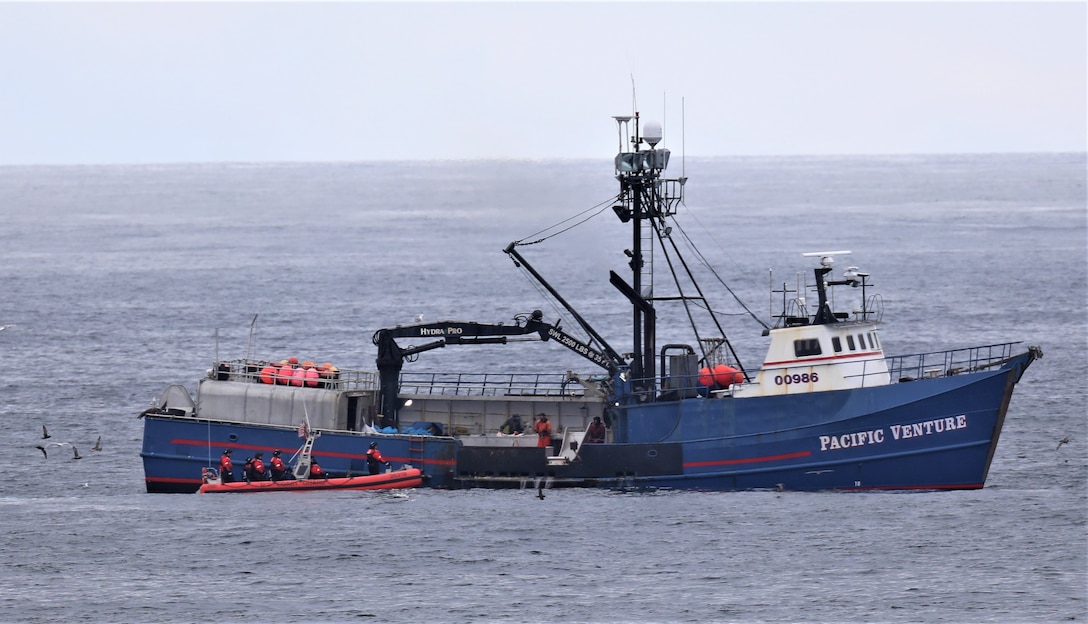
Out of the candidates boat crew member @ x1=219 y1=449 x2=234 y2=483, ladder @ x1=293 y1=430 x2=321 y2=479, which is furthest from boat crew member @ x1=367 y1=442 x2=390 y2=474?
boat crew member @ x1=219 y1=449 x2=234 y2=483

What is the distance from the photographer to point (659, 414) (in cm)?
4125

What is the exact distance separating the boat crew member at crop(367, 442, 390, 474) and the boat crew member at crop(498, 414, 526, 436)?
3573mm

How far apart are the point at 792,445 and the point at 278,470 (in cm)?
1391

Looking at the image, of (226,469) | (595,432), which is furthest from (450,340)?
(226,469)

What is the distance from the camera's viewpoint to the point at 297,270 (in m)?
113

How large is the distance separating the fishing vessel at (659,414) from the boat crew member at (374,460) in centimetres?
27

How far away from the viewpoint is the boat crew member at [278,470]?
42.8m

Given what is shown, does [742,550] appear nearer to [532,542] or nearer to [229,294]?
[532,542]

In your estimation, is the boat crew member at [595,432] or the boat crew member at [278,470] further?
the boat crew member at [278,470]

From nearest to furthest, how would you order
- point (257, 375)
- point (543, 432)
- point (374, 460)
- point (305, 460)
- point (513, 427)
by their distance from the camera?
point (374, 460)
point (543, 432)
point (305, 460)
point (513, 427)
point (257, 375)

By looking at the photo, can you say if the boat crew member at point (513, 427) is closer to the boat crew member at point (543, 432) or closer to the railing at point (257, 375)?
the boat crew member at point (543, 432)

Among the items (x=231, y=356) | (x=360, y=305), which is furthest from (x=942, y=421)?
(x=360, y=305)

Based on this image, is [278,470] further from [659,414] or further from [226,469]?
[659,414]

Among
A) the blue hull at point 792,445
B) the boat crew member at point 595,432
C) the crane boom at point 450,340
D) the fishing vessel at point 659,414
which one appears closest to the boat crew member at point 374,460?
the fishing vessel at point 659,414
